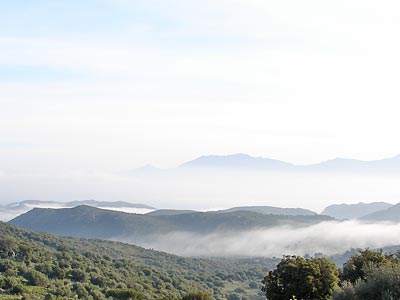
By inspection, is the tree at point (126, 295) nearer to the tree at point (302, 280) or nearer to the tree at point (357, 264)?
the tree at point (302, 280)

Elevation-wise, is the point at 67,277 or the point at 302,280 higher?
the point at 302,280

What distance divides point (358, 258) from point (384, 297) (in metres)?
23.6

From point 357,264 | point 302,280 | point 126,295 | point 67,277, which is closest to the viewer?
point 302,280

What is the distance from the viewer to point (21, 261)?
96938 millimetres

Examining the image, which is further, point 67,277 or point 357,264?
point 67,277

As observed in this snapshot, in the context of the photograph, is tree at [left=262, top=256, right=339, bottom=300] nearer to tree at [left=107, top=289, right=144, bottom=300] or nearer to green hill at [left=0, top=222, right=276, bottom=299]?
green hill at [left=0, top=222, right=276, bottom=299]

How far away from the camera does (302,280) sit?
40062 mm

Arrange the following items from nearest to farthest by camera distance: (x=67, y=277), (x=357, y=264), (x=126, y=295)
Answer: (x=357, y=264)
(x=126, y=295)
(x=67, y=277)

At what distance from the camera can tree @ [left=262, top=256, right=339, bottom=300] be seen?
39875 millimetres

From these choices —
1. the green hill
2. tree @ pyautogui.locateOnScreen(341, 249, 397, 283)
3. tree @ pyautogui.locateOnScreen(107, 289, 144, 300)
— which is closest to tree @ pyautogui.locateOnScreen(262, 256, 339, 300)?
tree @ pyautogui.locateOnScreen(341, 249, 397, 283)

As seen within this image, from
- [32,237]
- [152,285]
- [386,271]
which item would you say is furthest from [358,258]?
[32,237]

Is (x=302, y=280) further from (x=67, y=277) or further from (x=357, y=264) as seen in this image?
(x=67, y=277)

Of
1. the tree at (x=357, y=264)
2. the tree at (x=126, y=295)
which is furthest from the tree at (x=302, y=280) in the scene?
the tree at (x=126, y=295)

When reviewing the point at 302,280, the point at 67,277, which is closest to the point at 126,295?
the point at 67,277
